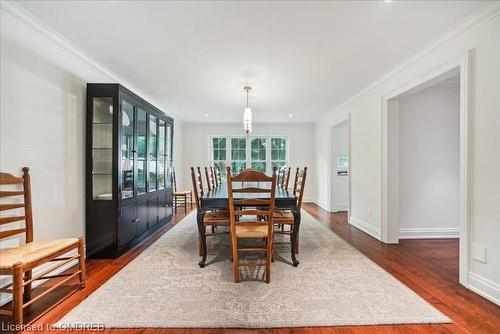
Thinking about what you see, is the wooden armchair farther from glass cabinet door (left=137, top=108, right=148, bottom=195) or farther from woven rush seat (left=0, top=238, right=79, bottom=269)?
glass cabinet door (left=137, top=108, right=148, bottom=195)

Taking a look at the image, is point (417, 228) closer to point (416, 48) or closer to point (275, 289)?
point (416, 48)

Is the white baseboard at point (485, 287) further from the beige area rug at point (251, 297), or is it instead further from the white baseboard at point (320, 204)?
the white baseboard at point (320, 204)

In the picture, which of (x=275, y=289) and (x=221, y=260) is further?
(x=221, y=260)

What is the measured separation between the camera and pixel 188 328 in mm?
1686

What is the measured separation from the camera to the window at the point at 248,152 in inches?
296

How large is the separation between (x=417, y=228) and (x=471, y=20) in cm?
287

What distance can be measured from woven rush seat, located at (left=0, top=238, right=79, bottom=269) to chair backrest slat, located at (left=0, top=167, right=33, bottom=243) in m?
0.12

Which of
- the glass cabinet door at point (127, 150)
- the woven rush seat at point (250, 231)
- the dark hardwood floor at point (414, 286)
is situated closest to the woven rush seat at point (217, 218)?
the woven rush seat at point (250, 231)

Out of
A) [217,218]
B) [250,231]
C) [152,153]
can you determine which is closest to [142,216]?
[152,153]

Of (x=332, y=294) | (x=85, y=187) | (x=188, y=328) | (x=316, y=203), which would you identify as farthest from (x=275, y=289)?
(x=316, y=203)

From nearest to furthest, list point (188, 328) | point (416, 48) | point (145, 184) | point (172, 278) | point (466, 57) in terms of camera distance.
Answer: point (188, 328), point (466, 57), point (172, 278), point (416, 48), point (145, 184)

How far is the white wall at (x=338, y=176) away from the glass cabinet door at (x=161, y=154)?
390 centimetres

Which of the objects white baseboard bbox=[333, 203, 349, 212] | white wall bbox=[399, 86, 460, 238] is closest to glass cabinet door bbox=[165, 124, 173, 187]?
white baseboard bbox=[333, 203, 349, 212]

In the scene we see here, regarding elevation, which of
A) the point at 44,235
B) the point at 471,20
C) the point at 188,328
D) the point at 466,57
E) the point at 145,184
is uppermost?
the point at 471,20
